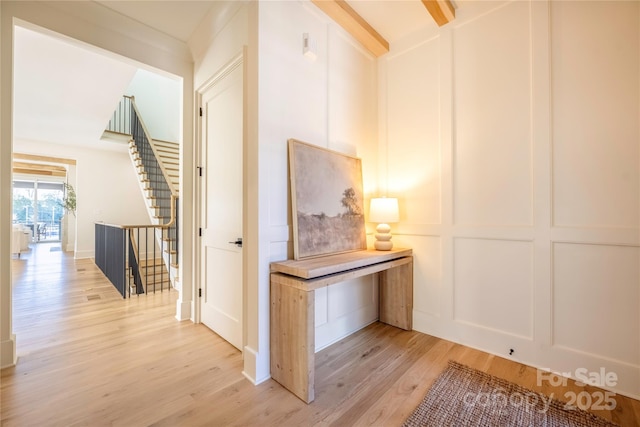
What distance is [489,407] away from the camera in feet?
5.13

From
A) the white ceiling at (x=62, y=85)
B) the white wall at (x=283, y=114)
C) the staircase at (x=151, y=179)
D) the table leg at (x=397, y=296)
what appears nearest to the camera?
the white wall at (x=283, y=114)

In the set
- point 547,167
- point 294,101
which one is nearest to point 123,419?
point 294,101

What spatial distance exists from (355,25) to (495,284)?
2540mm

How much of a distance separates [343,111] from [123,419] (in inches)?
105

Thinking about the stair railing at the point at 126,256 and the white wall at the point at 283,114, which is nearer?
the white wall at the point at 283,114

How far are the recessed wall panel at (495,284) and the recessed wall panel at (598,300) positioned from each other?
0.17 meters

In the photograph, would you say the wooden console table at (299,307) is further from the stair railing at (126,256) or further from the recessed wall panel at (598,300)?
the stair railing at (126,256)

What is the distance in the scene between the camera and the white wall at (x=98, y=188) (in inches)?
262

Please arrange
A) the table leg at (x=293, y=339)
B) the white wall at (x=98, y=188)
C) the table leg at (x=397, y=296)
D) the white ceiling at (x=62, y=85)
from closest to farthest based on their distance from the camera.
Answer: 1. the table leg at (x=293, y=339)
2. the table leg at (x=397, y=296)
3. the white ceiling at (x=62, y=85)
4. the white wall at (x=98, y=188)

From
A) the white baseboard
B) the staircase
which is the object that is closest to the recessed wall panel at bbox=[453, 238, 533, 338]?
the white baseboard

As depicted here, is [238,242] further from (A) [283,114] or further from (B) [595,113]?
(B) [595,113]

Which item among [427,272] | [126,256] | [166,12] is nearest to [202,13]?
[166,12]

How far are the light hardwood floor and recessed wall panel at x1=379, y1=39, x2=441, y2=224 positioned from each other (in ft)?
4.05

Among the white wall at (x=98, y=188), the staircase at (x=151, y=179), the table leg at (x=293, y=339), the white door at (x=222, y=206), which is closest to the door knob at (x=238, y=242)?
the white door at (x=222, y=206)
